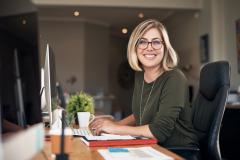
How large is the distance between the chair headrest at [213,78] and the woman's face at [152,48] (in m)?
0.31

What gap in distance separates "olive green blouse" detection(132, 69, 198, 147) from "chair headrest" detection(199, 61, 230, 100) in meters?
0.21

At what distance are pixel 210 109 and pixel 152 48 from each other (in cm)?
44

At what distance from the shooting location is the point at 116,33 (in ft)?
32.9

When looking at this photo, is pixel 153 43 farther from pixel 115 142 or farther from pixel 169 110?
pixel 115 142

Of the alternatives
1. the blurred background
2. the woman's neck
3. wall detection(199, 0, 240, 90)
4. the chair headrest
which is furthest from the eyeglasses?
wall detection(199, 0, 240, 90)

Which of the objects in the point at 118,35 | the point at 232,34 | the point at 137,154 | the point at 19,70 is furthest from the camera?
the point at 118,35

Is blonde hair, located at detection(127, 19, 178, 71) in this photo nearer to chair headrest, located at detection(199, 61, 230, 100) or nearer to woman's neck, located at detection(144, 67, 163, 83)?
woman's neck, located at detection(144, 67, 163, 83)

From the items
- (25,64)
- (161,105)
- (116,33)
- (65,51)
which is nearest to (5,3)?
(25,64)

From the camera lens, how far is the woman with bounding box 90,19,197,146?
59.8 inches

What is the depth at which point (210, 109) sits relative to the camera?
1.79 meters

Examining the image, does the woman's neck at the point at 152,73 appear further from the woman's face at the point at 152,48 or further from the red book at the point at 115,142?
the red book at the point at 115,142

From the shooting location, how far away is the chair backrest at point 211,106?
5.53 feet

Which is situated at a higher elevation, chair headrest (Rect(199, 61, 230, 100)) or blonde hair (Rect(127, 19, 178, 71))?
blonde hair (Rect(127, 19, 178, 71))

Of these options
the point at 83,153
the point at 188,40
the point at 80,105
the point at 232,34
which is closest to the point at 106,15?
the point at 188,40
